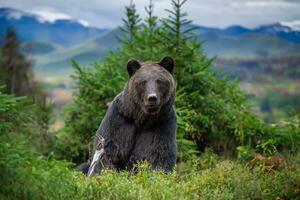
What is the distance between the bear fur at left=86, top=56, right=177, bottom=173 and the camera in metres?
9.32

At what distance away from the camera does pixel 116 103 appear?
386 inches

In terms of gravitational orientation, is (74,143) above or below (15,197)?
below

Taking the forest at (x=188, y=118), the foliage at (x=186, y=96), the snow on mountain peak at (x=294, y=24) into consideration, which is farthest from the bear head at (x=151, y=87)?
A: the snow on mountain peak at (x=294, y=24)

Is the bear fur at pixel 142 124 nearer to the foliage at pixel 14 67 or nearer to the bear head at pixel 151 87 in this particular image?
the bear head at pixel 151 87

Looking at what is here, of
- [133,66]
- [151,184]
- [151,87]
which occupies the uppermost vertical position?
[133,66]

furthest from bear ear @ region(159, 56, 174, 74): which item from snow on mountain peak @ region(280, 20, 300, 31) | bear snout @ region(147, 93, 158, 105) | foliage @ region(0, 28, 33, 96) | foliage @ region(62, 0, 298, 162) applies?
foliage @ region(0, 28, 33, 96)

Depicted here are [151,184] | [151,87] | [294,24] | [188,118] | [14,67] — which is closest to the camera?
[151,184]

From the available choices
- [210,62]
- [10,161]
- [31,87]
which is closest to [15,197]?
[10,161]

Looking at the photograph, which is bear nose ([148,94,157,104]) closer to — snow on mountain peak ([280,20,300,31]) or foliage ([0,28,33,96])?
snow on mountain peak ([280,20,300,31])

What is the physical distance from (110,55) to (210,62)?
2.85 metres

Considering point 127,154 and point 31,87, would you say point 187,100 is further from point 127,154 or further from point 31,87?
point 31,87

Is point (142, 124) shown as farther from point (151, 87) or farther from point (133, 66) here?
point (133, 66)

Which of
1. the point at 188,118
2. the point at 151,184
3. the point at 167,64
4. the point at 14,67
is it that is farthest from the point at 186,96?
the point at 14,67

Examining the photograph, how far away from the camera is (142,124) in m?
9.59
